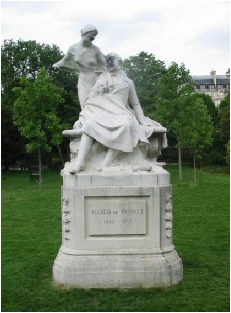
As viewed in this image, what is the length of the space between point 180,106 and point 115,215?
22576 millimetres

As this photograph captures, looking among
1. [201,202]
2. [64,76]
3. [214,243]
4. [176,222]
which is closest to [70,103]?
[64,76]

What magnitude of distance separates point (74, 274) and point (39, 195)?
1320 centimetres

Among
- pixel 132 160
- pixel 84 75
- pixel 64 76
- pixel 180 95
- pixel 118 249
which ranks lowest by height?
pixel 118 249

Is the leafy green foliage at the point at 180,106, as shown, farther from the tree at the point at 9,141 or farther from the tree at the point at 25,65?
the tree at the point at 9,141

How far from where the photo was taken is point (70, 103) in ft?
152

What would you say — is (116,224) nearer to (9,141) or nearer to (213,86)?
(9,141)

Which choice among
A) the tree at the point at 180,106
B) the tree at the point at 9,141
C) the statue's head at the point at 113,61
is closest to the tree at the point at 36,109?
the tree at the point at 180,106

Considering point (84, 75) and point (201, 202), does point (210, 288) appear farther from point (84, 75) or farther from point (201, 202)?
point (201, 202)

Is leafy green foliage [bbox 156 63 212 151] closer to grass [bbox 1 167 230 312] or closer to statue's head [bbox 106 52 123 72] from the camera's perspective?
grass [bbox 1 167 230 312]

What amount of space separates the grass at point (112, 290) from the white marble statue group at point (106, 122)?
6.33 feet

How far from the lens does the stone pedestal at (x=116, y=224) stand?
7.82 m

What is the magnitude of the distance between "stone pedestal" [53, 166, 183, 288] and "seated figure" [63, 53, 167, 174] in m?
0.29

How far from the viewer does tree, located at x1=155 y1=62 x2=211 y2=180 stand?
98.0 ft

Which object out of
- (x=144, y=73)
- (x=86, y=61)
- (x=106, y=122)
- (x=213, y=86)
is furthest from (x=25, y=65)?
(x=213, y=86)
